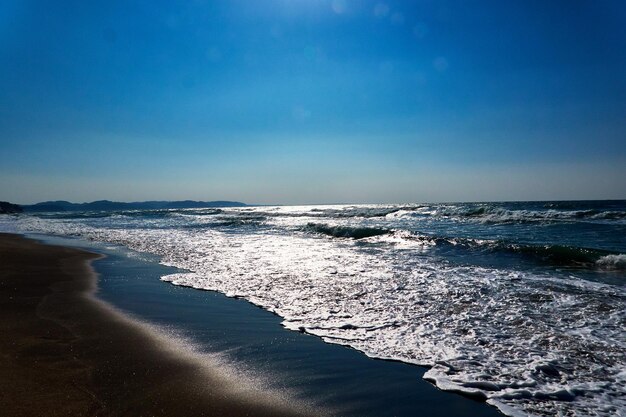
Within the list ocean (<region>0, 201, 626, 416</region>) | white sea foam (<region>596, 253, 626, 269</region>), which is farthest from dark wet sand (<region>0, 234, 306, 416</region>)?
white sea foam (<region>596, 253, 626, 269</region>)

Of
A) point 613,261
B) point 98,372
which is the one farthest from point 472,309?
point 613,261

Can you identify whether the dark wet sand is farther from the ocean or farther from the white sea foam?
the white sea foam

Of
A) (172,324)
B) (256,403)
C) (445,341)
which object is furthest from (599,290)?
(172,324)

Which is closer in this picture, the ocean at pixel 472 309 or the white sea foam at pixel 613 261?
the ocean at pixel 472 309

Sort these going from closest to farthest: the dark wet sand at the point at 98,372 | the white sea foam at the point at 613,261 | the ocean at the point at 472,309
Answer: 1. the dark wet sand at the point at 98,372
2. the ocean at the point at 472,309
3. the white sea foam at the point at 613,261

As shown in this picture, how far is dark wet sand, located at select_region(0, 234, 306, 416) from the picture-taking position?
2.93 metres

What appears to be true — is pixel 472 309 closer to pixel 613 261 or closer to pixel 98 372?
pixel 98 372

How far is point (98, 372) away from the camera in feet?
11.6

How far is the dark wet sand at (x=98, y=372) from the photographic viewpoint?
2.93m

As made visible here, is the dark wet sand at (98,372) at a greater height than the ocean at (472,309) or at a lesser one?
greater

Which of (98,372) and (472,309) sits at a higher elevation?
(98,372)

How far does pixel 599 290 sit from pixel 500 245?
631 centimetres

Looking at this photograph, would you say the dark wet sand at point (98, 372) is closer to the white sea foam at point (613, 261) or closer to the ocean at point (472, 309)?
the ocean at point (472, 309)

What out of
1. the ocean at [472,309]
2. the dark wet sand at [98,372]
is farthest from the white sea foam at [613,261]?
the dark wet sand at [98,372]
